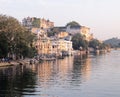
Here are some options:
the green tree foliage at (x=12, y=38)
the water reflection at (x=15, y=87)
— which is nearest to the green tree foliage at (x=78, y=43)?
the green tree foliage at (x=12, y=38)

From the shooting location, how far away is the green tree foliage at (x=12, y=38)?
77125 millimetres

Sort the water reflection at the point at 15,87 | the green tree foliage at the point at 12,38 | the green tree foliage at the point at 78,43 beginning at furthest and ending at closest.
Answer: the green tree foliage at the point at 78,43 → the green tree foliage at the point at 12,38 → the water reflection at the point at 15,87

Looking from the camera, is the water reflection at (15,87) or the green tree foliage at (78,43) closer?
the water reflection at (15,87)

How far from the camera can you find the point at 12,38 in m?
79.7

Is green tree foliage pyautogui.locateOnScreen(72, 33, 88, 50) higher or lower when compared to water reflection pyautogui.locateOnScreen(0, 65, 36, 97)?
higher

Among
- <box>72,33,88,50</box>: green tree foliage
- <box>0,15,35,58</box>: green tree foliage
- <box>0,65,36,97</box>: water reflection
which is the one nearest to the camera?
<box>0,65,36,97</box>: water reflection

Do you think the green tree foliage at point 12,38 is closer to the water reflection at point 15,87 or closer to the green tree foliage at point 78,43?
the water reflection at point 15,87

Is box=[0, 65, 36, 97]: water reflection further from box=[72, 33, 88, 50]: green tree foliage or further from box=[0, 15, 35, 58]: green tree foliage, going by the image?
box=[72, 33, 88, 50]: green tree foliage

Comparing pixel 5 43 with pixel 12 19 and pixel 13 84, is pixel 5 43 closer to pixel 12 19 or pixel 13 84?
pixel 12 19

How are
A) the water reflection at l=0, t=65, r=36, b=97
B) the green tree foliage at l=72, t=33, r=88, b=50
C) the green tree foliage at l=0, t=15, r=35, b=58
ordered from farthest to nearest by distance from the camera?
the green tree foliage at l=72, t=33, r=88, b=50, the green tree foliage at l=0, t=15, r=35, b=58, the water reflection at l=0, t=65, r=36, b=97

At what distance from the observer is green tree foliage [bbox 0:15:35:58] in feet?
253

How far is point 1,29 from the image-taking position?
79000 mm

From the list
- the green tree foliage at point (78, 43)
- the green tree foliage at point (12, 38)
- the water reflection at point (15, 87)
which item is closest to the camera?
the water reflection at point (15, 87)

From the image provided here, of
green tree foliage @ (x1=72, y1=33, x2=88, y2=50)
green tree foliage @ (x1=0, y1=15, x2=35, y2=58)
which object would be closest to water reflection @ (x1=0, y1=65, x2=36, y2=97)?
green tree foliage @ (x1=0, y1=15, x2=35, y2=58)
